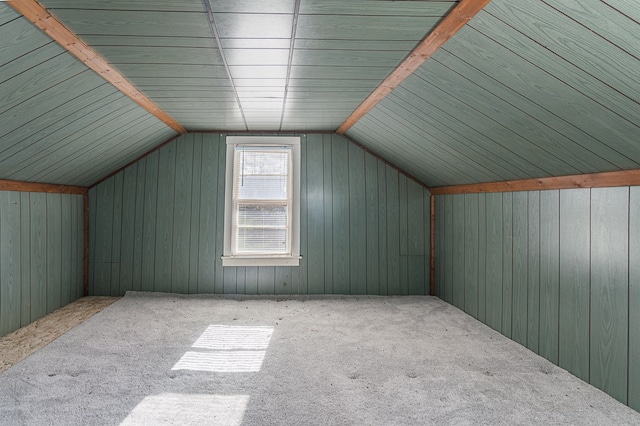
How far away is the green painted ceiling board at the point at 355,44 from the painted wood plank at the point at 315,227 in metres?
2.38

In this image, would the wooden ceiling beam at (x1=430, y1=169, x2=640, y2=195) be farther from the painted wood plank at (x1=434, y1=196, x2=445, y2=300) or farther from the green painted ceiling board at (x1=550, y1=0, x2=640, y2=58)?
the green painted ceiling board at (x1=550, y1=0, x2=640, y2=58)

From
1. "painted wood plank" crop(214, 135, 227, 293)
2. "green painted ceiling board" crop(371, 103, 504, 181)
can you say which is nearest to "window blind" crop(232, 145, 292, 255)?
"painted wood plank" crop(214, 135, 227, 293)

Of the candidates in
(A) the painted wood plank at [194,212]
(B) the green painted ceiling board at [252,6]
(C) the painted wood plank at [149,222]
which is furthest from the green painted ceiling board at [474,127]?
(C) the painted wood plank at [149,222]

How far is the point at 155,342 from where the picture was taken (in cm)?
297

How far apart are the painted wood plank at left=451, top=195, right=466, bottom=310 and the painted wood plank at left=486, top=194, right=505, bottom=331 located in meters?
0.45

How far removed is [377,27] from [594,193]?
154cm

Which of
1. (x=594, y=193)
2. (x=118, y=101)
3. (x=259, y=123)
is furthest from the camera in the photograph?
(x=259, y=123)

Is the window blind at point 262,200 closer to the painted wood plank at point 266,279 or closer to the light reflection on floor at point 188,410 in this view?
the painted wood plank at point 266,279

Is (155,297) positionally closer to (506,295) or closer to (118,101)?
(118,101)

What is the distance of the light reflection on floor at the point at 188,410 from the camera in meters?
1.89

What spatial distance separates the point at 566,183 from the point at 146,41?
254 centimetres

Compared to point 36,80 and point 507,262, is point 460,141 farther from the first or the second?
point 36,80

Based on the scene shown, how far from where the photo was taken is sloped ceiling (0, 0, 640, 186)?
1520mm

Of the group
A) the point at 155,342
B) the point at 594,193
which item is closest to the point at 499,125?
the point at 594,193
